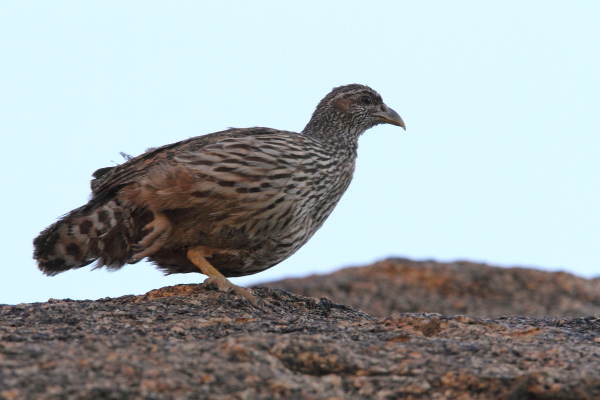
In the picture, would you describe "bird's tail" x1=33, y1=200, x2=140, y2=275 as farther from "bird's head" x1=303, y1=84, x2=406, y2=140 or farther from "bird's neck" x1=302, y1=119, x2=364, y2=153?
"bird's head" x1=303, y1=84, x2=406, y2=140

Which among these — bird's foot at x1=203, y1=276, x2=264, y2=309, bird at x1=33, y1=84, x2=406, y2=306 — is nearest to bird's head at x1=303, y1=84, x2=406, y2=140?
bird at x1=33, y1=84, x2=406, y2=306

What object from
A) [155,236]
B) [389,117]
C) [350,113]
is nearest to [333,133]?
[350,113]

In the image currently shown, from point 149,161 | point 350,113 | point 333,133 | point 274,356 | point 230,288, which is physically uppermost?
point 350,113

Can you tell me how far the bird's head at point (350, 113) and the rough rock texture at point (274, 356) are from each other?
374 cm

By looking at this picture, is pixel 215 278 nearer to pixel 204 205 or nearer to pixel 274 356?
pixel 204 205

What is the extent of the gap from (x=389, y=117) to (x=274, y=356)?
5914mm

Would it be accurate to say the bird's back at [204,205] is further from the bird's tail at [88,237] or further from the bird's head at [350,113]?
the bird's head at [350,113]

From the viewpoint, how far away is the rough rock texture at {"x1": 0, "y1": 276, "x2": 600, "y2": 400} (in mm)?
4055

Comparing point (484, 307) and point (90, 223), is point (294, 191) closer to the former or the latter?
point (90, 223)

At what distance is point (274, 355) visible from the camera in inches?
181

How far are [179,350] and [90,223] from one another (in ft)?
10.0

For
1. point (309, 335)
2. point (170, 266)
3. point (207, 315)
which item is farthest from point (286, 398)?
point (170, 266)

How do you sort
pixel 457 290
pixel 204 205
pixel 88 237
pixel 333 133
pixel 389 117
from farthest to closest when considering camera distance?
1. pixel 457 290
2. pixel 389 117
3. pixel 333 133
4. pixel 88 237
5. pixel 204 205

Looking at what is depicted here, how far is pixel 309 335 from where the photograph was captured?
208 inches
